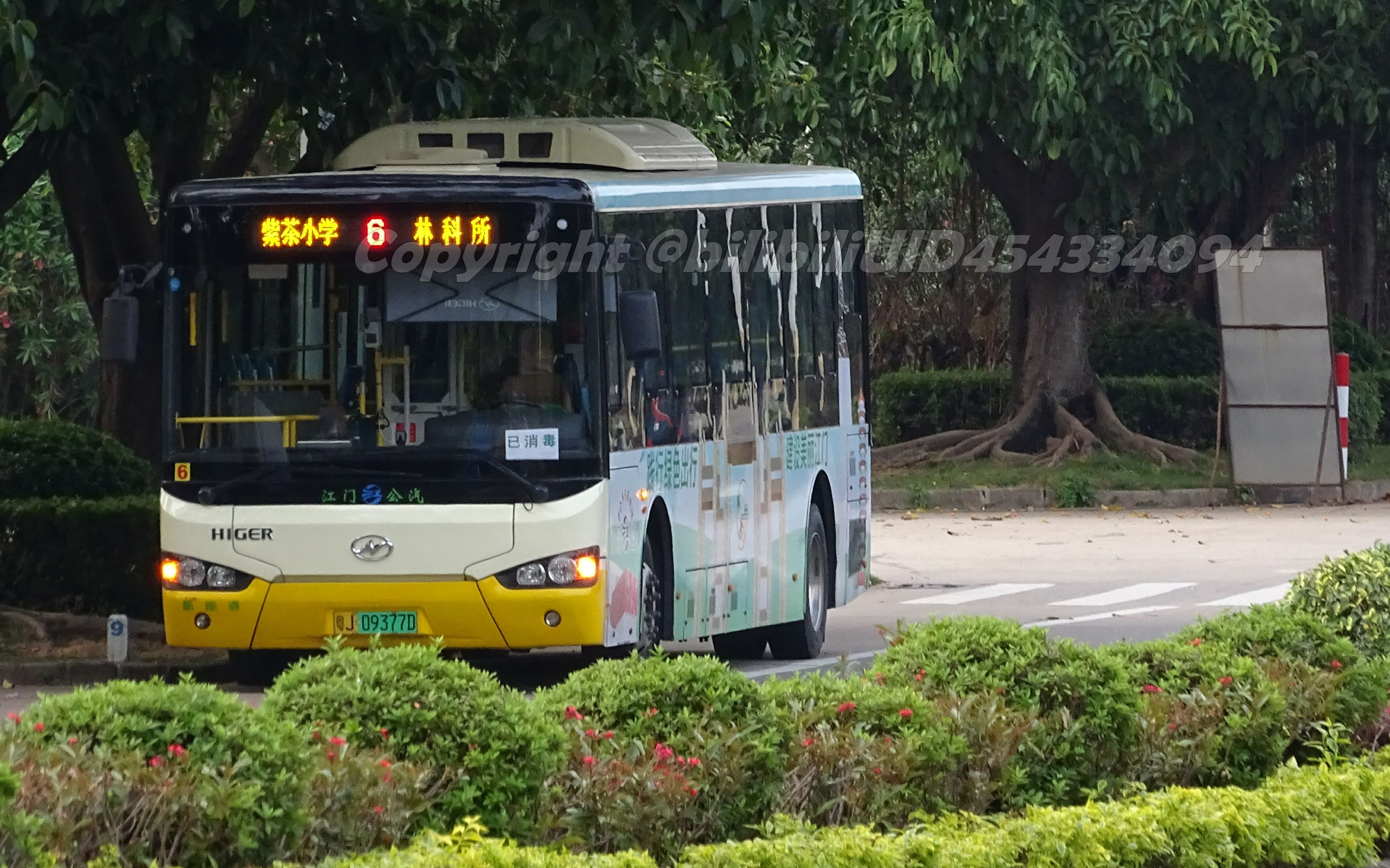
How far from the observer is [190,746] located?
5773 mm

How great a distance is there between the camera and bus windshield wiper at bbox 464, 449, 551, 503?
11.8 metres

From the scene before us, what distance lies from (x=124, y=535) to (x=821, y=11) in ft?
18.8

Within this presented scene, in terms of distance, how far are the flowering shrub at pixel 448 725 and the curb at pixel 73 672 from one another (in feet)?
21.9

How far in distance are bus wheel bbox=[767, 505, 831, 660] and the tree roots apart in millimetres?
12441

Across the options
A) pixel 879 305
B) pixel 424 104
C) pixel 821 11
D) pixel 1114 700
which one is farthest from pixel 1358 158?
pixel 1114 700

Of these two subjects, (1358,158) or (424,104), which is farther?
(1358,158)

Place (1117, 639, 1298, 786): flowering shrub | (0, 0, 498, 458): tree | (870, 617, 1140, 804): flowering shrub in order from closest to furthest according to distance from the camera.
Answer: (870, 617, 1140, 804): flowering shrub < (1117, 639, 1298, 786): flowering shrub < (0, 0, 498, 458): tree

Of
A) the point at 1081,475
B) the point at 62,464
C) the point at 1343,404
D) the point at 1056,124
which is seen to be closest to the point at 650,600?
the point at 62,464

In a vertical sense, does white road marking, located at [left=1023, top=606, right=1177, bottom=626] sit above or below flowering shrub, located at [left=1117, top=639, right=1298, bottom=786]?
below

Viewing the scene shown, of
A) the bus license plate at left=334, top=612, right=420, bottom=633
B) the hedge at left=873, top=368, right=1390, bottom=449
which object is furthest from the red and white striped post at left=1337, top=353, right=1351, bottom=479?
the bus license plate at left=334, top=612, right=420, bottom=633

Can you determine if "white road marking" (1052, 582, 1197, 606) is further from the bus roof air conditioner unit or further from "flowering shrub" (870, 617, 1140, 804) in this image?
"flowering shrub" (870, 617, 1140, 804)

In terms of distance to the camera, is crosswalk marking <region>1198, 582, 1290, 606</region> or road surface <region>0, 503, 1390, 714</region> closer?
road surface <region>0, 503, 1390, 714</region>

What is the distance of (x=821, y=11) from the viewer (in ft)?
52.6

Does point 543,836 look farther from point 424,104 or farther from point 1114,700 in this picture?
point 424,104
